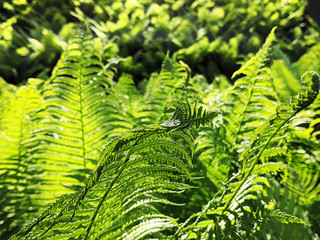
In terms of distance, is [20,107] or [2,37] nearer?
[20,107]

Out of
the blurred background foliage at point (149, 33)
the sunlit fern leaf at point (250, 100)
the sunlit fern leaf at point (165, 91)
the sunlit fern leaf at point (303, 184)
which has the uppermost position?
the blurred background foliage at point (149, 33)

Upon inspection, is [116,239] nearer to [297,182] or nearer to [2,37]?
[297,182]

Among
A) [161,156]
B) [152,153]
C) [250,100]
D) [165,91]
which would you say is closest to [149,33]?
[165,91]

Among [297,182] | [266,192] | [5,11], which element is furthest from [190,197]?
[5,11]

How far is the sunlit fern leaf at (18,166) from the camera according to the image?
71 cm

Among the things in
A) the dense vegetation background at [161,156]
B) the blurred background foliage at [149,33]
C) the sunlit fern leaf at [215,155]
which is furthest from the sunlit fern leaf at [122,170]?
the blurred background foliage at [149,33]

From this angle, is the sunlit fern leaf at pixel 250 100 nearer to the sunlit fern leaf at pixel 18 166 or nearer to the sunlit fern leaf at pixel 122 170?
the sunlit fern leaf at pixel 122 170

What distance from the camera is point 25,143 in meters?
0.80

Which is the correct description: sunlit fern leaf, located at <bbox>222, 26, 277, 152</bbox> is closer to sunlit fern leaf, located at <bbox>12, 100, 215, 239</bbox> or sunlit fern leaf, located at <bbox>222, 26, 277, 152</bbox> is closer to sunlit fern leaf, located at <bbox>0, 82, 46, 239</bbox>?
sunlit fern leaf, located at <bbox>12, 100, 215, 239</bbox>

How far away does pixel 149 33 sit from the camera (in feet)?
9.61

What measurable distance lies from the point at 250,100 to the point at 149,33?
226cm

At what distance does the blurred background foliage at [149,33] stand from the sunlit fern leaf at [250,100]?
1.25 meters

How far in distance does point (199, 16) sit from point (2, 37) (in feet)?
6.24

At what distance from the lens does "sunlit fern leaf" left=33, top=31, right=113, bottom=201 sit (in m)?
0.77
